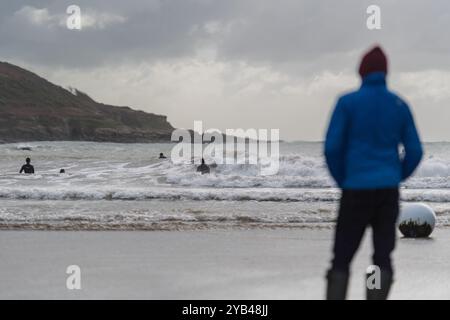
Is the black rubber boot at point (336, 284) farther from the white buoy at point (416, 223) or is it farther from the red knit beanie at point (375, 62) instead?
the white buoy at point (416, 223)

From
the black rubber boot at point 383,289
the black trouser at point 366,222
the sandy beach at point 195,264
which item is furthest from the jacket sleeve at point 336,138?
the sandy beach at point 195,264

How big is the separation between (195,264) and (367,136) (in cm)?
397

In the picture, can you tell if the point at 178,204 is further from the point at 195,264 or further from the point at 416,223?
the point at 195,264

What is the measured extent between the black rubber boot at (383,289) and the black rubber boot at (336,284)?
0.23 meters

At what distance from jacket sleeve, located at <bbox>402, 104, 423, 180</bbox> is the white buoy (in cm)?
631

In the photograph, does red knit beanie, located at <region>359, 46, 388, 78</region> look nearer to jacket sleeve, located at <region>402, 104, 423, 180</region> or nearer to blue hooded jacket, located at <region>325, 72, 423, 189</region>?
blue hooded jacket, located at <region>325, 72, 423, 189</region>

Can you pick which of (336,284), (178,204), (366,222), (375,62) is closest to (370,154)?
(366,222)

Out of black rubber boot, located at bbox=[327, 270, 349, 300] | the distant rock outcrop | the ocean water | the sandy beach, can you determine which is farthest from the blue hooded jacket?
the distant rock outcrop

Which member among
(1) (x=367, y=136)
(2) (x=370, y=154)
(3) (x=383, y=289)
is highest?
(1) (x=367, y=136)

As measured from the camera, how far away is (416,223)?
34.0 feet

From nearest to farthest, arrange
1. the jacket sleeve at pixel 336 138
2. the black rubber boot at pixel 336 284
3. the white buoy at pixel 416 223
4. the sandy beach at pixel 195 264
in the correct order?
the jacket sleeve at pixel 336 138, the black rubber boot at pixel 336 284, the sandy beach at pixel 195 264, the white buoy at pixel 416 223

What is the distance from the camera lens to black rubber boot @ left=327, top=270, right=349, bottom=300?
14.4ft

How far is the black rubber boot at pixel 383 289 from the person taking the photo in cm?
442

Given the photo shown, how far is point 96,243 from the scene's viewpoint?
945 cm
